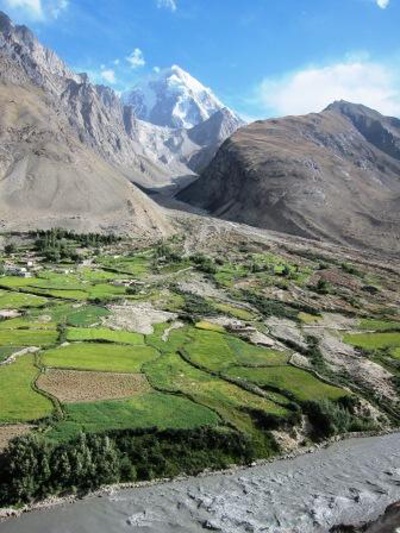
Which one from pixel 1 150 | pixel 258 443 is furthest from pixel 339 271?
pixel 1 150

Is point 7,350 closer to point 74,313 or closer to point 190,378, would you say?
point 190,378

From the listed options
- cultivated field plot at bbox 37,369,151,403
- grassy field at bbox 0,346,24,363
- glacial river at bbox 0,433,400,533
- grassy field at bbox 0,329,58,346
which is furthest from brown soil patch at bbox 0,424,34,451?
grassy field at bbox 0,329,58,346

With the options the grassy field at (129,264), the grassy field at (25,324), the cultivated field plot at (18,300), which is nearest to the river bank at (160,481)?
the grassy field at (25,324)

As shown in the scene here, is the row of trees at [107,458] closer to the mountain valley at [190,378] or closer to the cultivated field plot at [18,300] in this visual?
the mountain valley at [190,378]

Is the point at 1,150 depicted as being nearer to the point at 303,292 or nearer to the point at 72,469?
the point at 303,292

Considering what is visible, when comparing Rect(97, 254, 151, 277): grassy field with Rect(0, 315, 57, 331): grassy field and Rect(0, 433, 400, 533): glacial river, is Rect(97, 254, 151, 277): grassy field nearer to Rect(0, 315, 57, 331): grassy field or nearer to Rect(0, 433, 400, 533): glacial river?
Rect(0, 315, 57, 331): grassy field

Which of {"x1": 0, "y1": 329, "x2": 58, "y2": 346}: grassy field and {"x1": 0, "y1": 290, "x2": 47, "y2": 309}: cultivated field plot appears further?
{"x1": 0, "y1": 290, "x2": 47, "y2": 309}: cultivated field plot
